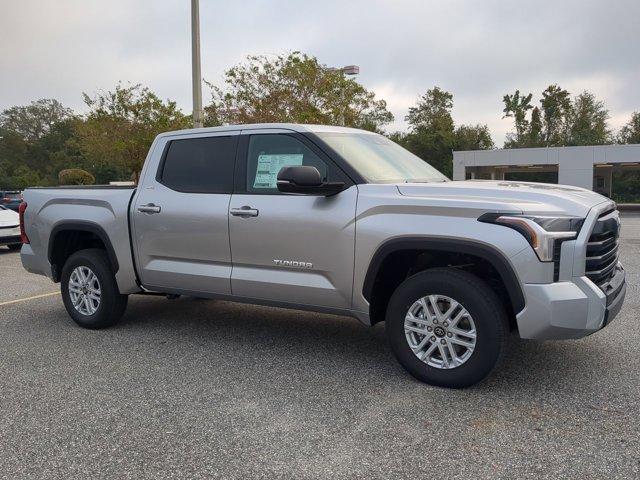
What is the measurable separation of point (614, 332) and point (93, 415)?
449cm

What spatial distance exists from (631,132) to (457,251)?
72.2m

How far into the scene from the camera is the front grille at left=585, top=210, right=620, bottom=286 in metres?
3.79

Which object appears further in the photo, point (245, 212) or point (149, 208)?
point (149, 208)

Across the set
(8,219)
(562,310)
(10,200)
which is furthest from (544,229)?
(10,200)

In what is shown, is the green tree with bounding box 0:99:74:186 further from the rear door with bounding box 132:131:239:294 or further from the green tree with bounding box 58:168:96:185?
the rear door with bounding box 132:131:239:294

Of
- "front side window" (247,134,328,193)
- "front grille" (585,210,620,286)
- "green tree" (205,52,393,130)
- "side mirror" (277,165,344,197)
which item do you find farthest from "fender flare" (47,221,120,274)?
"green tree" (205,52,393,130)

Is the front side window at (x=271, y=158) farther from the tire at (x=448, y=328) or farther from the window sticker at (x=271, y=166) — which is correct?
the tire at (x=448, y=328)

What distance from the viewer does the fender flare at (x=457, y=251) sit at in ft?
12.2

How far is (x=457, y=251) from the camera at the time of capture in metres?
3.90

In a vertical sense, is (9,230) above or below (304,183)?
below

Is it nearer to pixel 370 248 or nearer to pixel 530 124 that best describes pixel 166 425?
pixel 370 248

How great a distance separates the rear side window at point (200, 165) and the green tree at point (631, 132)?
69.1m

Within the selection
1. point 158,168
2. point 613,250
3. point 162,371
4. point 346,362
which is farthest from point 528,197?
point 158,168

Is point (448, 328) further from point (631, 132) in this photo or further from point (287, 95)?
point (631, 132)
